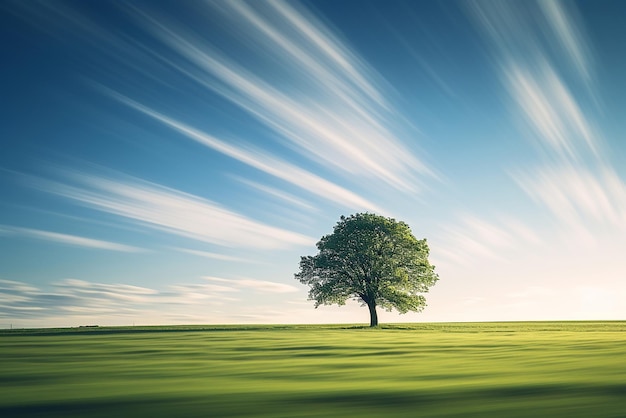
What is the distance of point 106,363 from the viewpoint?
15.5m

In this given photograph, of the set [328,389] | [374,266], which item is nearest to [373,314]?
[374,266]

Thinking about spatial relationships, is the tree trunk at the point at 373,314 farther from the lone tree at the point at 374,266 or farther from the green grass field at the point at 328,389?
the green grass field at the point at 328,389

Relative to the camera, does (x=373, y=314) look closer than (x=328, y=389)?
No

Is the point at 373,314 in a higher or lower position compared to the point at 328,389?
higher

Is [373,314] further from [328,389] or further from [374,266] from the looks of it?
[328,389]

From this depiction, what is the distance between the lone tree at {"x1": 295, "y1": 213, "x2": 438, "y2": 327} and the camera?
2621 inches

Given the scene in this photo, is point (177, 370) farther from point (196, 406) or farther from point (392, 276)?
point (392, 276)

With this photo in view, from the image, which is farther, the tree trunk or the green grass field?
the tree trunk

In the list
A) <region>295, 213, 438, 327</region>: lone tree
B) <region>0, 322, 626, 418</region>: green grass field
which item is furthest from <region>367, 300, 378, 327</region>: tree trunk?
<region>0, 322, 626, 418</region>: green grass field

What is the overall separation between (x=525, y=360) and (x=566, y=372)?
373 cm

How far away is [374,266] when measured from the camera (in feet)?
219

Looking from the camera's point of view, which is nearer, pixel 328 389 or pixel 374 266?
pixel 328 389

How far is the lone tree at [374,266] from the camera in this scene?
218 ft

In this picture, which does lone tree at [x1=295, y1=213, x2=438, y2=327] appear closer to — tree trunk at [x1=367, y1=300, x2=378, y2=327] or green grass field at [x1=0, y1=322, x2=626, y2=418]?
tree trunk at [x1=367, y1=300, x2=378, y2=327]
